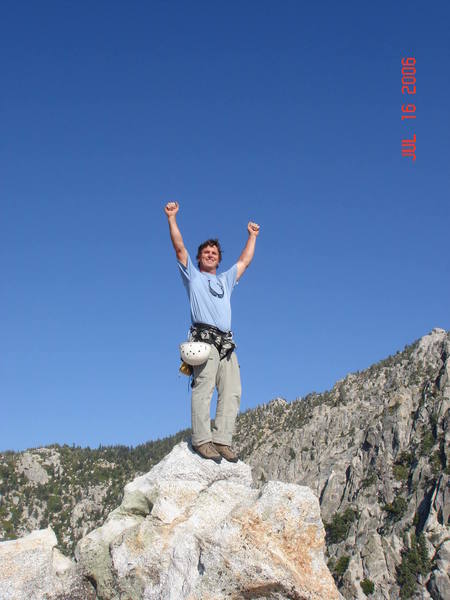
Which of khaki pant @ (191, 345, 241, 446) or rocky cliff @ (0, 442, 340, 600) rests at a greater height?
khaki pant @ (191, 345, 241, 446)

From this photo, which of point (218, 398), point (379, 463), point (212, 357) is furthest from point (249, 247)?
point (379, 463)

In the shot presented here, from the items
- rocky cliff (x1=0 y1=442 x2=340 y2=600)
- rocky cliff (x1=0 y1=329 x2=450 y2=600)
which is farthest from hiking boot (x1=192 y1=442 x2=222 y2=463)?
rocky cliff (x1=0 y1=329 x2=450 y2=600)

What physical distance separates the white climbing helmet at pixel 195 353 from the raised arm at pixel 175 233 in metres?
1.36

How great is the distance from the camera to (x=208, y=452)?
30.5 feet

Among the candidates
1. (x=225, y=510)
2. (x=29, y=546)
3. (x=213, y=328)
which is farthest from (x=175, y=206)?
(x=29, y=546)

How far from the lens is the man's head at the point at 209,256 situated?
10305mm

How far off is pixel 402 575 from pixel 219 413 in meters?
94.4

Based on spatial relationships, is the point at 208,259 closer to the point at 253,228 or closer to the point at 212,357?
the point at 253,228

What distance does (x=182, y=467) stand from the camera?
9102 mm

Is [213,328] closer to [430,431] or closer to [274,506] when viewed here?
[274,506]

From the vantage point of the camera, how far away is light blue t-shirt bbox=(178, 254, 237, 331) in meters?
9.72

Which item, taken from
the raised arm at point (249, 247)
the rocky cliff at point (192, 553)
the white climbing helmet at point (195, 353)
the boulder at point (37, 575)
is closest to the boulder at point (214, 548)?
the rocky cliff at point (192, 553)

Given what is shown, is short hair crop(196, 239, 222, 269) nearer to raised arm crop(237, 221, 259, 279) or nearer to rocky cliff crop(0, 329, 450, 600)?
raised arm crop(237, 221, 259, 279)

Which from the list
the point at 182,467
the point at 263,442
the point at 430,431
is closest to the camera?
the point at 182,467
